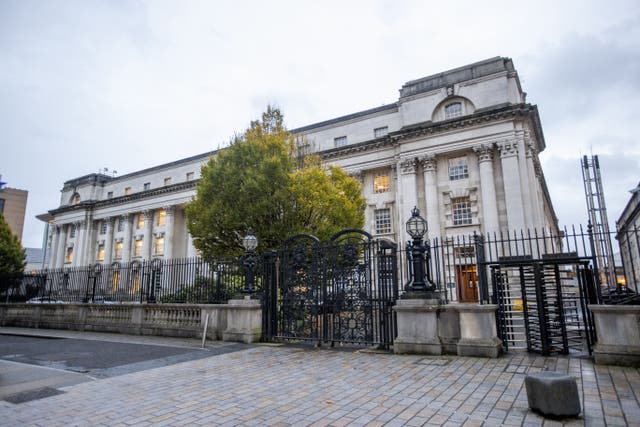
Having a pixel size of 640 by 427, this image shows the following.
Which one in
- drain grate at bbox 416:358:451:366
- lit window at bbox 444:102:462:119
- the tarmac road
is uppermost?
lit window at bbox 444:102:462:119

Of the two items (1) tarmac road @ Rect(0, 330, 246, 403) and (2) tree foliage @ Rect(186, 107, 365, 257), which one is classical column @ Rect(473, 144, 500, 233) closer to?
(2) tree foliage @ Rect(186, 107, 365, 257)

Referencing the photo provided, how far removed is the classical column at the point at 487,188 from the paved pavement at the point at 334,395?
72.7 ft

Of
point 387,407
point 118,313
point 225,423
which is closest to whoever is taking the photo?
point 225,423

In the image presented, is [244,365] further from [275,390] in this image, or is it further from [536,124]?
[536,124]

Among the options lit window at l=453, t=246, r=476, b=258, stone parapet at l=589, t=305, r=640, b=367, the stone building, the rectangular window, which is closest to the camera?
stone parapet at l=589, t=305, r=640, b=367

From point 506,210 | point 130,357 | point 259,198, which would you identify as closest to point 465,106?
point 506,210

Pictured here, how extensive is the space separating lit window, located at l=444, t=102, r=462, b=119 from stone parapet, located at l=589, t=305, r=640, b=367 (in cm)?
2704

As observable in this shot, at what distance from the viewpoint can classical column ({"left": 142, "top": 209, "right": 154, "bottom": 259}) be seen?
52156 mm

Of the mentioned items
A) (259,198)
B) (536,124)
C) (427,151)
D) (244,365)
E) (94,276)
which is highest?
(536,124)

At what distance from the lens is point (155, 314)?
13.9 meters

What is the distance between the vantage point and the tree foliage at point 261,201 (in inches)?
746

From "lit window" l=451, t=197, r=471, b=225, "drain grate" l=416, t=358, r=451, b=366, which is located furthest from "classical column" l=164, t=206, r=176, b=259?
"drain grate" l=416, t=358, r=451, b=366

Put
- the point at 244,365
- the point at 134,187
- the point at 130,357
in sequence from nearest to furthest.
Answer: the point at 244,365 → the point at 130,357 → the point at 134,187

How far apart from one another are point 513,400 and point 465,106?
30.5m
